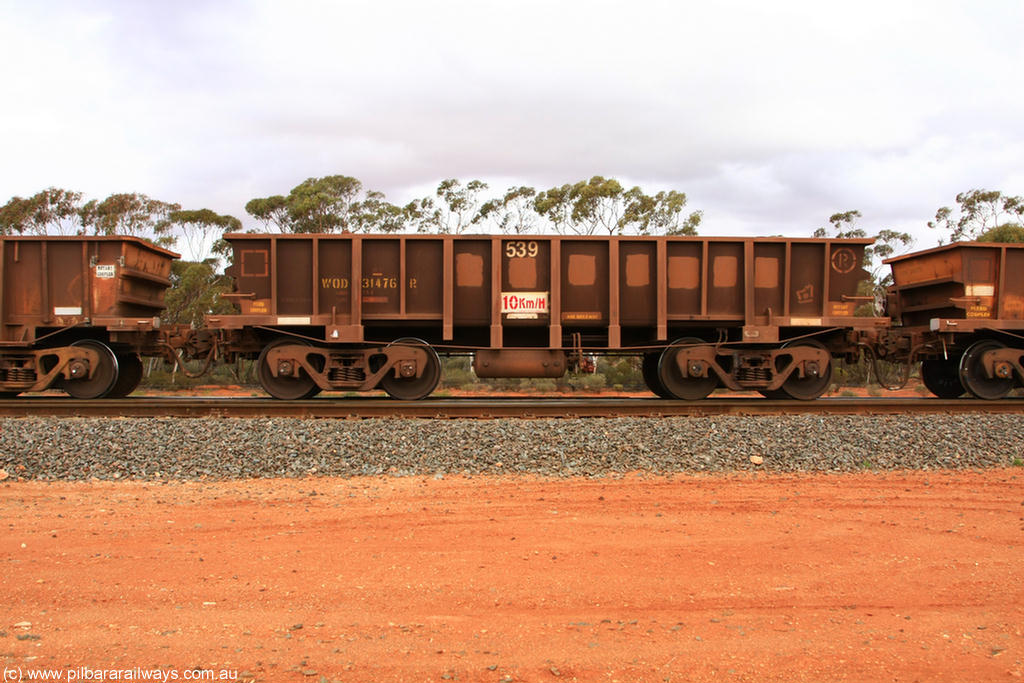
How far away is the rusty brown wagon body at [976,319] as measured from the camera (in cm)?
1112

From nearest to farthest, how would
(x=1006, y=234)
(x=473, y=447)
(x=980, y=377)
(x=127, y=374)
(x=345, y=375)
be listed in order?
(x=473, y=447), (x=345, y=375), (x=980, y=377), (x=127, y=374), (x=1006, y=234)

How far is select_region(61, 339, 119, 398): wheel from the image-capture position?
35.5 ft

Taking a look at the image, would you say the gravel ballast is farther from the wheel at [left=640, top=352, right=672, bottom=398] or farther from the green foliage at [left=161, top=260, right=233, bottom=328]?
the green foliage at [left=161, top=260, right=233, bottom=328]

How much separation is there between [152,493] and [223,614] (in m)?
3.02

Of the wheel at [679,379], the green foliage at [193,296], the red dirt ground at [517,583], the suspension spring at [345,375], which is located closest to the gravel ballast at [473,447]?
the red dirt ground at [517,583]

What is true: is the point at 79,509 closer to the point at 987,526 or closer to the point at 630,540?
the point at 630,540

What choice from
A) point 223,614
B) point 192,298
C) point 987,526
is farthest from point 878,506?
point 192,298

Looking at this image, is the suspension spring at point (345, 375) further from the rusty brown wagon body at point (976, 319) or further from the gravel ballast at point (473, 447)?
the rusty brown wagon body at point (976, 319)

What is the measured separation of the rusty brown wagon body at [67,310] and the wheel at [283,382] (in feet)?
6.21

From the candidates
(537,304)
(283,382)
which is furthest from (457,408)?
(283,382)

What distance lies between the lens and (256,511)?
5258 mm

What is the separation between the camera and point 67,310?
1080 cm

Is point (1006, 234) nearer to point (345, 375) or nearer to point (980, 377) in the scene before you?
point (980, 377)

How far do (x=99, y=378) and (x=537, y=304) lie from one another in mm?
7473
